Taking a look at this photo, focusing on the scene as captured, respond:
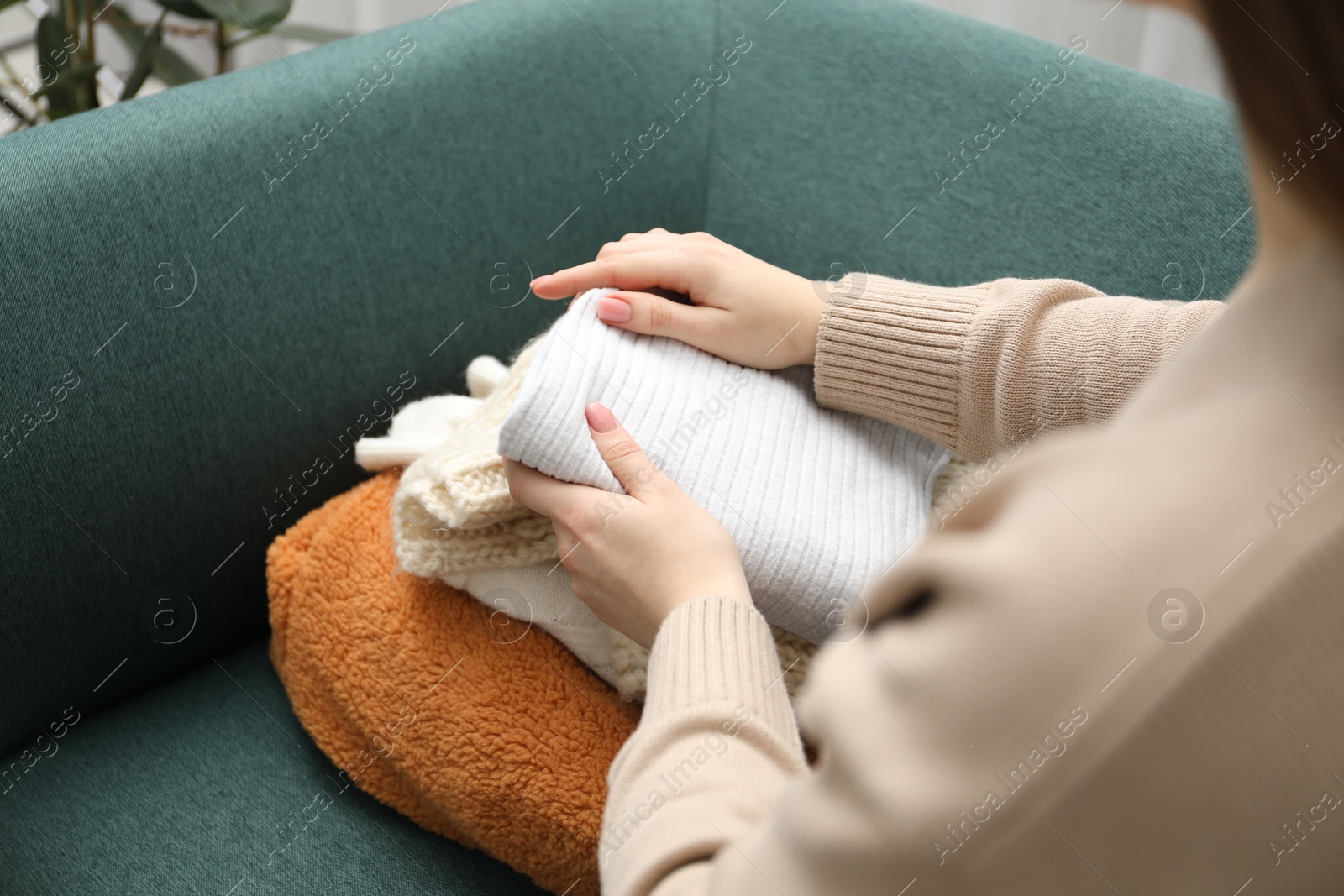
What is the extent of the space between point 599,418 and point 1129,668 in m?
0.38

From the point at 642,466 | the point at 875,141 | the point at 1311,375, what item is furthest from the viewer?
the point at 875,141

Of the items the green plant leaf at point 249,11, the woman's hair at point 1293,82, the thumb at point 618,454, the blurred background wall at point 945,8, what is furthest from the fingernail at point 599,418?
the green plant leaf at point 249,11

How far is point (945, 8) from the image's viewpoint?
1.42 metres

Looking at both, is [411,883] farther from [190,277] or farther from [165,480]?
[190,277]

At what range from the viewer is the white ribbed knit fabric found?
0.62m

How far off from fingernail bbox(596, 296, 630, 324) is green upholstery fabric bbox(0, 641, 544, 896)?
426 millimetres

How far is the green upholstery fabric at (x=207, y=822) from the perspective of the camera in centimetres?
72

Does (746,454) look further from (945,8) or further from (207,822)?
(945,8)

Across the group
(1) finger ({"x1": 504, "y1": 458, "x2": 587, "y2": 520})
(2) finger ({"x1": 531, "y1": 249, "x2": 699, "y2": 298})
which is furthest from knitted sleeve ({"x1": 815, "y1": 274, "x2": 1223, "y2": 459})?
(1) finger ({"x1": 504, "y1": 458, "x2": 587, "y2": 520})

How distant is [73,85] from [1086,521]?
1287 millimetres

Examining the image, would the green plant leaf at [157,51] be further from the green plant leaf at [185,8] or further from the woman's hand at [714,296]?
the woman's hand at [714,296]

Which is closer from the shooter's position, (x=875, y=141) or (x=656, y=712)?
(x=656, y=712)

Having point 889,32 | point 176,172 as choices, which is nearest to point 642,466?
point 176,172

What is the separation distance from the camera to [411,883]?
0.73 metres
